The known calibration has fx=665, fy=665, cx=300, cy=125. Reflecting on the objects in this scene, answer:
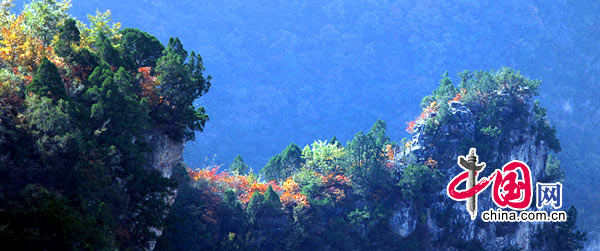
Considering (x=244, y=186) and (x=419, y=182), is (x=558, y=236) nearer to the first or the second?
(x=419, y=182)

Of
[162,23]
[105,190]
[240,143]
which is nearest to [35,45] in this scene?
[105,190]

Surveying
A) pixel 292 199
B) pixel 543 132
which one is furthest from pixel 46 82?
pixel 543 132

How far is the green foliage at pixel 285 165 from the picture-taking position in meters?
50.2

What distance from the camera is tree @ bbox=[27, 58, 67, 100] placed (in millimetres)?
23969

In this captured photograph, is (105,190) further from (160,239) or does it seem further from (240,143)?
(240,143)

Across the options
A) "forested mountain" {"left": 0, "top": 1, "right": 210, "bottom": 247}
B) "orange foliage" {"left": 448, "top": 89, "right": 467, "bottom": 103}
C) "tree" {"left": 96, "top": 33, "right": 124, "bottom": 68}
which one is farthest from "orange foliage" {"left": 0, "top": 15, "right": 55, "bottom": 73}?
"orange foliage" {"left": 448, "top": 89, "right": 467, "bottom": 103}

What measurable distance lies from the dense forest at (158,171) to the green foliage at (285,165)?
8 centimetres

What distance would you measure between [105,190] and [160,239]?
4244 millimetres

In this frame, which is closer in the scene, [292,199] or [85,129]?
[85,129]

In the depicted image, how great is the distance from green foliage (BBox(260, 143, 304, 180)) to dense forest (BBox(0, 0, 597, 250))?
83 millimetres

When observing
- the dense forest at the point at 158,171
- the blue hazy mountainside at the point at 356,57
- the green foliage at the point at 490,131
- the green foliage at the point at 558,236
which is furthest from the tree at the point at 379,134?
the blue hazy mountainside at the point at 356,57

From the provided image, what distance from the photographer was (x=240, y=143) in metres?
119

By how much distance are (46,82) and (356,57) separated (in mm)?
128313

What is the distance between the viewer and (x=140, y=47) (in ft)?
111
